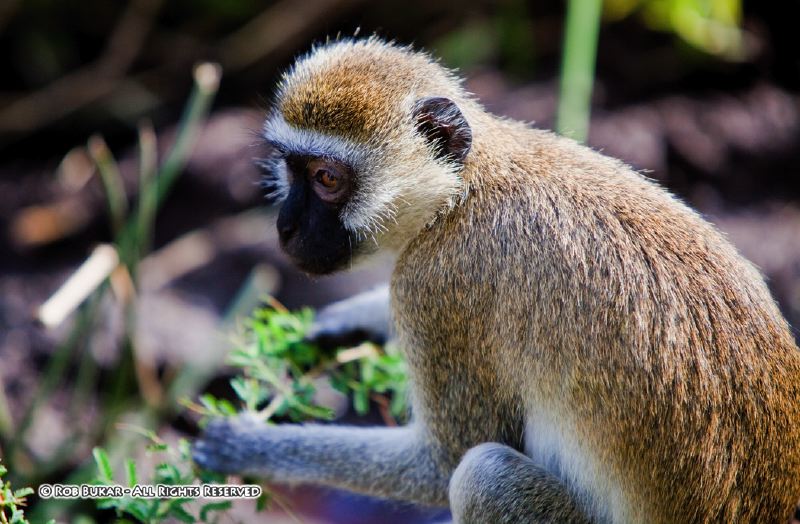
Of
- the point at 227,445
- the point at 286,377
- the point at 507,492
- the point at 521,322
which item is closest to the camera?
the point at 507,492

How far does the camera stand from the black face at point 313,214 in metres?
4.14

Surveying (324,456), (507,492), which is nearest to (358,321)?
(324,456)

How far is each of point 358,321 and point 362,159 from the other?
1.24 meters

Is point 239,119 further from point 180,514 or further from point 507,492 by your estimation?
point 507,492

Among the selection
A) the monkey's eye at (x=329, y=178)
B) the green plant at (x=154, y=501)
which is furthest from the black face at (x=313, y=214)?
the green plant at (x=154, y=501)

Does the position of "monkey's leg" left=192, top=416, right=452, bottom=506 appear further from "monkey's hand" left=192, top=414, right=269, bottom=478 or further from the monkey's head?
the monkey's head

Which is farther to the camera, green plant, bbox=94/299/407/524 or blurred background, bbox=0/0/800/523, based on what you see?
blurred background, bbox=0/0/800/523

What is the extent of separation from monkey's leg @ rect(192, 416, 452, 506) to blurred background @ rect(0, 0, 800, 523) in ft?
8.55

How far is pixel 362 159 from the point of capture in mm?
4117

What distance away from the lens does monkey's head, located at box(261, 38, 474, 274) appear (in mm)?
4113

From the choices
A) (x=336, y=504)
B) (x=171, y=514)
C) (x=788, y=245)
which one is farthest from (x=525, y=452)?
(x=788, y=245)

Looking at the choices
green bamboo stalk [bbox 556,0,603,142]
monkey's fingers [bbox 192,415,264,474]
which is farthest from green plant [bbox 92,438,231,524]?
green bamboo stalk [bbox 556,0,603,142]

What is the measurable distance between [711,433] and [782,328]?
63 cm

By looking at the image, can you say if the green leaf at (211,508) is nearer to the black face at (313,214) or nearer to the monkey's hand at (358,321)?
the black face at (313,214)
